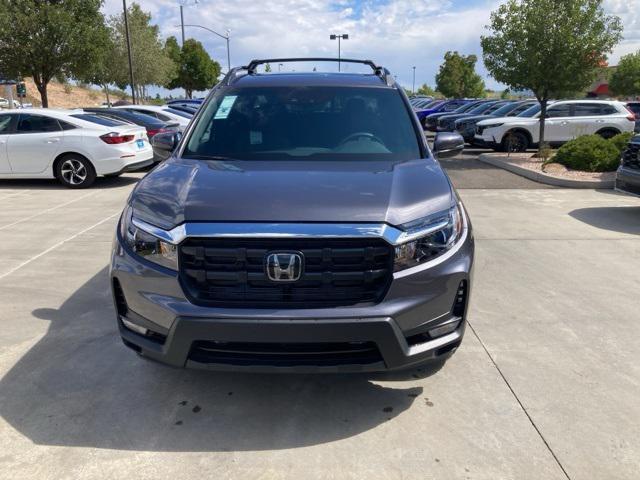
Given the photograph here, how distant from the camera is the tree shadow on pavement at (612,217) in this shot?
7.45 meters

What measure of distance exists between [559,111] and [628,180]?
9523mm

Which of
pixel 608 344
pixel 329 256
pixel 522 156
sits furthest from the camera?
pixel 522 156

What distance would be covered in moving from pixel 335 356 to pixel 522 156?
14.2 meters

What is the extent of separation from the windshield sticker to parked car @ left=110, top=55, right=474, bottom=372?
1037mm

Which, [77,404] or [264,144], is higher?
[264,144]

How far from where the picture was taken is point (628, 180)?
773 centimetres

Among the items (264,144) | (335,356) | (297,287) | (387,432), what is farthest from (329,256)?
(264,144)

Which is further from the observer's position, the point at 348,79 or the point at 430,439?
the point at 348,79

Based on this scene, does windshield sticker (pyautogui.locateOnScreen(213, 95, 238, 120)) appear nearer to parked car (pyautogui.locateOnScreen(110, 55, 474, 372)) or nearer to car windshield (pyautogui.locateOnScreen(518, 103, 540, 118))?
parked car (pyautogui.locateOnScreen(110, 55, 474, 372))

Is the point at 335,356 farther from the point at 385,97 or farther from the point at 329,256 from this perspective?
the point at 385,97

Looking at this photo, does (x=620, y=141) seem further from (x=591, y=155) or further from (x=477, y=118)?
(x=477, y=118)

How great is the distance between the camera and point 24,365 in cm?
361

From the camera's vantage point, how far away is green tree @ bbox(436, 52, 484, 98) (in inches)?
2238

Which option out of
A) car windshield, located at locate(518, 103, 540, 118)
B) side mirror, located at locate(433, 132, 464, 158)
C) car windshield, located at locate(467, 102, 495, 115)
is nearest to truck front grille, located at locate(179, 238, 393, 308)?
side mirror, located at locate(433, 132, 464, 158)
